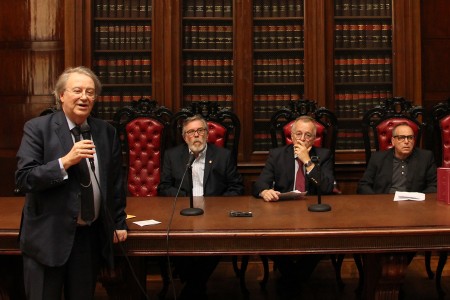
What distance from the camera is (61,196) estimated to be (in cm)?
189

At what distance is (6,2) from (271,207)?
3614mm

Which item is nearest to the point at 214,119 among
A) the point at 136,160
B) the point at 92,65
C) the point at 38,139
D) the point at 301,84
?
the point at 136,160

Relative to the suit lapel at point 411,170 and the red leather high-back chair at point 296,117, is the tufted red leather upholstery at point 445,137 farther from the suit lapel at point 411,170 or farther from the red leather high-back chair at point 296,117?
the red leather high-back chair at point 296,117

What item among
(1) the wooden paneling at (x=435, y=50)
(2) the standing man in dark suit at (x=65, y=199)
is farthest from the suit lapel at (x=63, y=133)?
(1) the wooden paneling at (x=435, y=50)

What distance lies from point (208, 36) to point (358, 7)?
1.41m

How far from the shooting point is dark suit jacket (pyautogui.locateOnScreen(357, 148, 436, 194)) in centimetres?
352

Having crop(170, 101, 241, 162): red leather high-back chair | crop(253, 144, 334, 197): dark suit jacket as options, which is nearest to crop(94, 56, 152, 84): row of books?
crop(170, 101, 241, 162): red leather high-back chair

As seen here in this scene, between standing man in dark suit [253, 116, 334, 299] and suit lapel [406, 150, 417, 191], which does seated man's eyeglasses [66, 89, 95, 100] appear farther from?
suit lapel [406, 150, 417, 191]

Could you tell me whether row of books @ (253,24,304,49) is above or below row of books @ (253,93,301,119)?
above

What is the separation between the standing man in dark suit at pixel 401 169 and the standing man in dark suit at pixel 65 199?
2.14 m

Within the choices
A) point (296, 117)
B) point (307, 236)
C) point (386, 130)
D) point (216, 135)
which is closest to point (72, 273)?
point (307, 236)

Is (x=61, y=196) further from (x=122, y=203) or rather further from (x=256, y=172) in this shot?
(x=256, y=172)

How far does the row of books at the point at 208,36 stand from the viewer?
15.8 feet

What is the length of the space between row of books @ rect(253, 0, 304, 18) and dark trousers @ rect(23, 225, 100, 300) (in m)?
3.28
